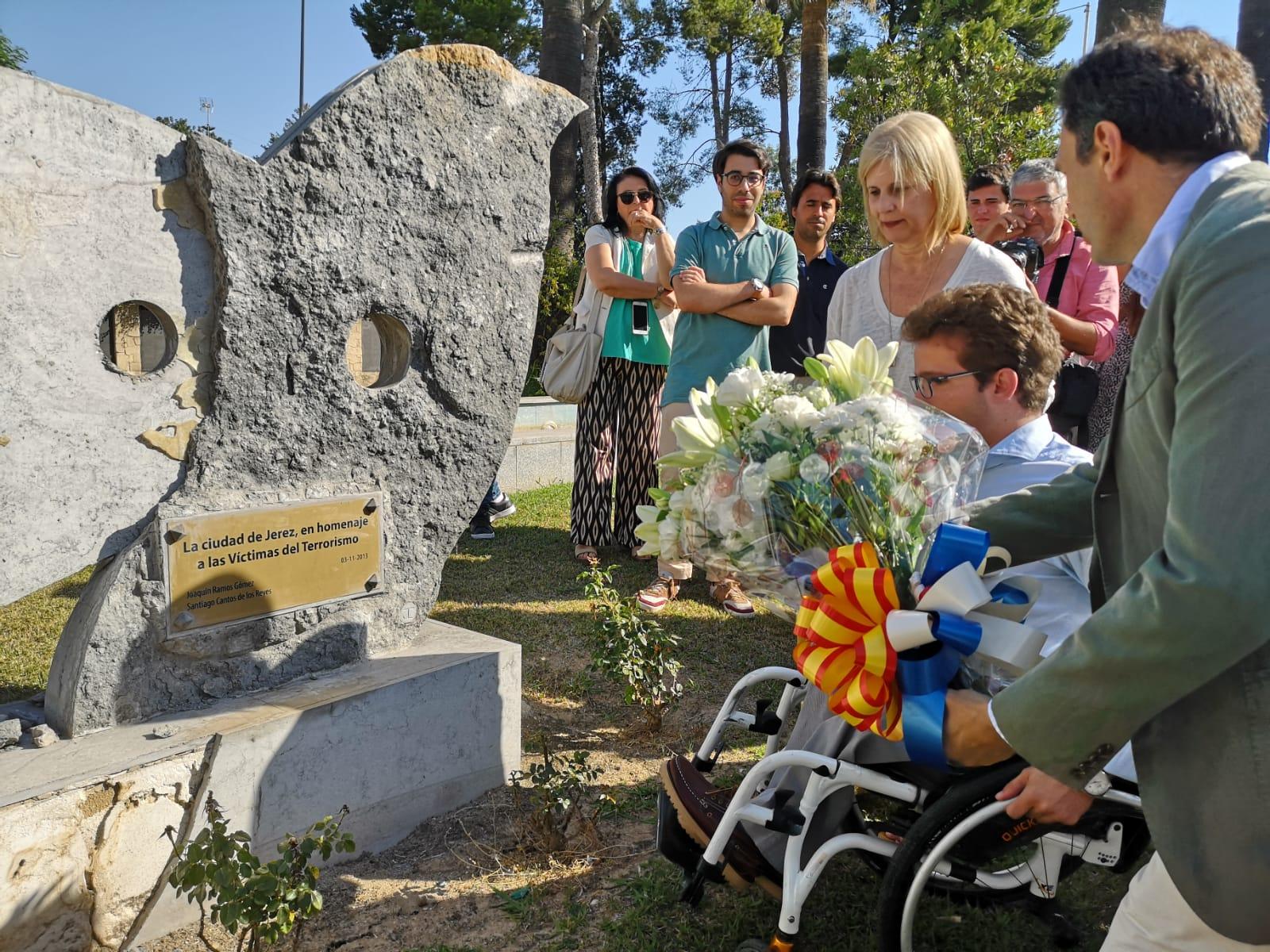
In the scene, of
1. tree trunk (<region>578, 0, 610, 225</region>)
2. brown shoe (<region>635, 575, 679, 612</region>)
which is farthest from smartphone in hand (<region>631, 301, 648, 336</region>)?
tree trunk (<region>578, 0, 610, 225</region>)

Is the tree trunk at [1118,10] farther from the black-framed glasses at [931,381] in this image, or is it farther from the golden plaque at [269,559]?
the golden plaque at [269,559]

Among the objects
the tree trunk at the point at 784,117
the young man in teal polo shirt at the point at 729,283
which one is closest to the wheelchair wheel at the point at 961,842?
the young man in teal polo shirt at the point at 729,283

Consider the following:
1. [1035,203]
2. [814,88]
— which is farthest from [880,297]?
[814,88]

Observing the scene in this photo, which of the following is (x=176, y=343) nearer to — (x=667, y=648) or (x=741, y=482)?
(x=741, y=482)

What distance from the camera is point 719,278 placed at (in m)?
4.36

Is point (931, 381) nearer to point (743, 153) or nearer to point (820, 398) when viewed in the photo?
point (820, 398)

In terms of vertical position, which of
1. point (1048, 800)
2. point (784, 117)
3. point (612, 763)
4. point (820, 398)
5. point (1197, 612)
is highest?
point (784, 117)

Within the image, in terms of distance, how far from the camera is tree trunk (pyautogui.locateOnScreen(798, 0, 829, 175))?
43.7 feet

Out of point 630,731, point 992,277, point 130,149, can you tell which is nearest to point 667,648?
point 630,731

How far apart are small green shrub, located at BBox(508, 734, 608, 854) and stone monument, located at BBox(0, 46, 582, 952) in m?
0.38

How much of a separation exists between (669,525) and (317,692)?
1.52m

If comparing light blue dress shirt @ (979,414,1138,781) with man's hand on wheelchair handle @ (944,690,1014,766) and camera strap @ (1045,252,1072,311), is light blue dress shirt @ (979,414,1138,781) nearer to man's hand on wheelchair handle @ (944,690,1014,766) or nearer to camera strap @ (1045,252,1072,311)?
man's hand on wheelchair handle @ (944,690,1014,766)

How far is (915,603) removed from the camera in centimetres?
160

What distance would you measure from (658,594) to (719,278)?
154 cm
